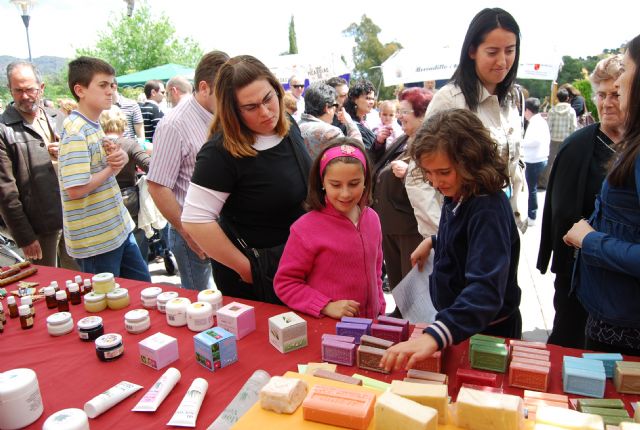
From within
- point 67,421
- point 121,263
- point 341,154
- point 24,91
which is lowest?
point 121,263

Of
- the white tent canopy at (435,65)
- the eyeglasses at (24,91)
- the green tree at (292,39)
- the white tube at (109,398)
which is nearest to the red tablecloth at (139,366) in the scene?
the white tube at (109,398)

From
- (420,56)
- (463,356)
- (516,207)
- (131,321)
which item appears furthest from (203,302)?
(420,56)

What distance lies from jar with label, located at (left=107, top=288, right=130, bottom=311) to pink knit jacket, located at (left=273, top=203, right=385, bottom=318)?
620mm

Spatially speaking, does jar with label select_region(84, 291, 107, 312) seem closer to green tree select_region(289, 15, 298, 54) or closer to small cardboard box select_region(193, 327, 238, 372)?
small cardboard box select_region(193, 327, 238, 372)

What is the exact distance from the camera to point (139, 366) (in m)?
1.34

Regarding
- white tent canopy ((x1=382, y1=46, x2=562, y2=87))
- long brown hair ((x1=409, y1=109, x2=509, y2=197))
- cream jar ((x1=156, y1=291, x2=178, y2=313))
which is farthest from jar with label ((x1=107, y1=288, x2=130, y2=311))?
white tent canopy ((x1=382, y1=46, x2=562, y2=87))

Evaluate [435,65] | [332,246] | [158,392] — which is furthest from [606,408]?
[435,65]

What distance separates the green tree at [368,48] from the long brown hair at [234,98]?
128 ft

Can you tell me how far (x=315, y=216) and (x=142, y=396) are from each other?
84 centimetres

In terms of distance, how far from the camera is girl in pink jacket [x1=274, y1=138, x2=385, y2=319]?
5.32 feet

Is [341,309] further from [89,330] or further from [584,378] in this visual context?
[89,330]

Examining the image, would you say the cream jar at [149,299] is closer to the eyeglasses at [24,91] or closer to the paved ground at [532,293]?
the paved ground at [532,293]

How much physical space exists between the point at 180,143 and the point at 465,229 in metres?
1.61

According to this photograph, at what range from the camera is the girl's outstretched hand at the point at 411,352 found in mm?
1093
